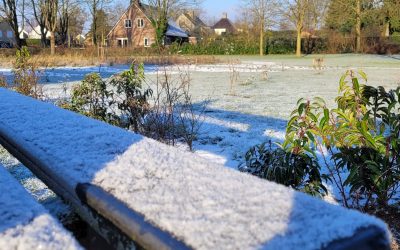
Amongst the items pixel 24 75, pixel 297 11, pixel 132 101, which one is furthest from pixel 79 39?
pixel 132 101

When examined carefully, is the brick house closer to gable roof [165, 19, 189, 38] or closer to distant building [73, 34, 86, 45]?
gable roof [165, 19, 189, 38]

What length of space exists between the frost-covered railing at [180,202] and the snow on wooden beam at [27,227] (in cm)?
13

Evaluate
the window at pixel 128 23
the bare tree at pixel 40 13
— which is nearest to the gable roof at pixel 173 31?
the window at pixel 128 23

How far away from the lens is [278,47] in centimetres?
4488

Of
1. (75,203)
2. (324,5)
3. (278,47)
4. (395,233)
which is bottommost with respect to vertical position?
(395,233)

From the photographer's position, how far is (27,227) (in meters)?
0.99

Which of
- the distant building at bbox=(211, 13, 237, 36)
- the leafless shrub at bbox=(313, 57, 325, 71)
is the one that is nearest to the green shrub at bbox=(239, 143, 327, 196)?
the leafless shrub at bbox=(313, 57, 325, 71)

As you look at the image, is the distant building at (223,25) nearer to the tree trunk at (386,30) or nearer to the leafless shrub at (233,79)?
the tree trunk at (386,30)

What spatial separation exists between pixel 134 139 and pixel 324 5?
154 feet

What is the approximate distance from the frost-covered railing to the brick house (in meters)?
51.2

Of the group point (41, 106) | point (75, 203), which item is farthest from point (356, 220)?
point (41, 106)

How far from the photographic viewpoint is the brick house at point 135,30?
52.0 meters

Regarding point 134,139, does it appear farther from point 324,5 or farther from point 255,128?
point 324,5

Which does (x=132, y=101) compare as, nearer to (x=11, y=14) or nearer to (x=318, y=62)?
(x=318, y=62)
